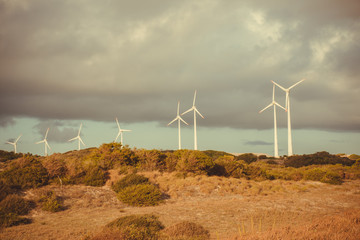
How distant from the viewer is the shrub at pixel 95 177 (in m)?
22.0

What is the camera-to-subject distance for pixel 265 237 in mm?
8766

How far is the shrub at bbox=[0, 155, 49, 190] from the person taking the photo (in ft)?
60.9

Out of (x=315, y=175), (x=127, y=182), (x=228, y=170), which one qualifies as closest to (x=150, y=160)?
(x=127, y=182)

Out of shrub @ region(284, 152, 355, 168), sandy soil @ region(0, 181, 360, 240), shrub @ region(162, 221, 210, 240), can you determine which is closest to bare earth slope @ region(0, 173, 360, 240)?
sandy soil @ region(0, 181, 360, 240)

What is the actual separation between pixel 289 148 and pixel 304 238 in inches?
2177

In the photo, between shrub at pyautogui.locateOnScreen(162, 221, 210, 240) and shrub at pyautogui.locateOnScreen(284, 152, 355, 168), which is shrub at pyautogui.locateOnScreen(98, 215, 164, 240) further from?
shrub at pyautogui.locateOnScreen(284, 152, 355, 168)

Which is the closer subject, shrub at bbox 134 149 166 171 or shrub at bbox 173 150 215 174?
shrub at bbox 173 150 215 174

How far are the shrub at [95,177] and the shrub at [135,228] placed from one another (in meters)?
10.5

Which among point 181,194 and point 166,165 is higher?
point 166,165

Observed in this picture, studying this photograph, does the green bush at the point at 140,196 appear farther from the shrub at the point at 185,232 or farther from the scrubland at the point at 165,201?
the shrub at the point at 185,232

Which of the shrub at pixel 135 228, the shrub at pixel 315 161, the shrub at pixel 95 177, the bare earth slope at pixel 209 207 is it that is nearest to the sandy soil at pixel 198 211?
the bare earth slope at pixel 209 207

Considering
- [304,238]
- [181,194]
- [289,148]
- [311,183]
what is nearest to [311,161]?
[289,148]

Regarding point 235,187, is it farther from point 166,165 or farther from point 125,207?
point 125,207

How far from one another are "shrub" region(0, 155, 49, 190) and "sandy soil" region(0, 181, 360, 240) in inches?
47.6
